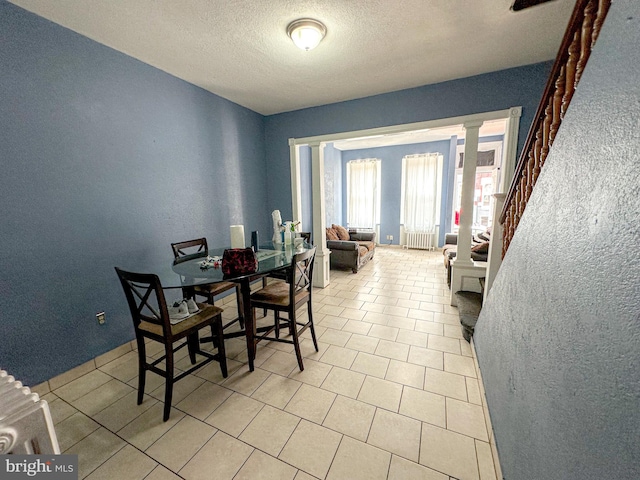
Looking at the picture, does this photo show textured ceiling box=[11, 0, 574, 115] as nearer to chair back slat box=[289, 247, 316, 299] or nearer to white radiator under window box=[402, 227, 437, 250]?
chair back slat box=[289, 247, 316, 299]

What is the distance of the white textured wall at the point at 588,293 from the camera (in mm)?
577

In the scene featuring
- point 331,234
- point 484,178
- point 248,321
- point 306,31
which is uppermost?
point 306,31

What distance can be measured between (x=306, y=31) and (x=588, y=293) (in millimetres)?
2242

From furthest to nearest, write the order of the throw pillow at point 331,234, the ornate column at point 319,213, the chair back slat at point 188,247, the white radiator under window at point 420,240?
the white radiator under window at point 420,240 < the throw pillow at point 331,234 < the ornate column at point 319,213 < the chair back slat at point 188,247

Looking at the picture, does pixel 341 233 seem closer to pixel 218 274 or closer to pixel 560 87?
pixel 218 274

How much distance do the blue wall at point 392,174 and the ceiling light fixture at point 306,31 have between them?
16.1 feet

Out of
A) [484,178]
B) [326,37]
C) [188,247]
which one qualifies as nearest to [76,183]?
[188,247]

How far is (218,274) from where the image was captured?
185cm

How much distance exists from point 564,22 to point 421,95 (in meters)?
1.29

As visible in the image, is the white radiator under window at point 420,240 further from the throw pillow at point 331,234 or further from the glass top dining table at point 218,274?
the glass top dining table at point 218,274

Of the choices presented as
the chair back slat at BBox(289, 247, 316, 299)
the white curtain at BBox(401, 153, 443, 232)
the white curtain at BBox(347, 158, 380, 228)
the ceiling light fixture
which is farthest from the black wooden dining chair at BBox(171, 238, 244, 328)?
the white curtain at BBox(401, 153, 443, 232)

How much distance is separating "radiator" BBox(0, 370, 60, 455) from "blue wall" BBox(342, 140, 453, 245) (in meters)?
6.71

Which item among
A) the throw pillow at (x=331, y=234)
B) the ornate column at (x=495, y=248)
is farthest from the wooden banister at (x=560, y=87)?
Result: the throw pillow at (x=331, y=234)

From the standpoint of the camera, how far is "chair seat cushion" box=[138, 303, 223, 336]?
5.56 ft
